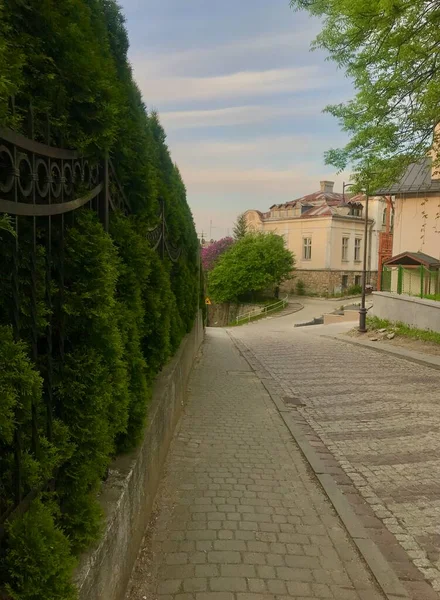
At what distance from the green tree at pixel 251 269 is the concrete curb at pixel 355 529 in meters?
38.5

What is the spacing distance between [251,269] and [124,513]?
139 feet

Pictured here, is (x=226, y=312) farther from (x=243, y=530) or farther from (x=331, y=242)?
(x=243, y=530)

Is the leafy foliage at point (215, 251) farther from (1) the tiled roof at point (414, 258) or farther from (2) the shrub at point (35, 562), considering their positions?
(2) the shrub at point (35, 562)

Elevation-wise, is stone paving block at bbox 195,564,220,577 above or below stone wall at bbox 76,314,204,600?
below

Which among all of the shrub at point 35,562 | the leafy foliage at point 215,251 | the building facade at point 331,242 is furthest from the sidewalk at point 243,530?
the leafy foliage at point 215,251

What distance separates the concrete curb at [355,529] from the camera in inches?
125

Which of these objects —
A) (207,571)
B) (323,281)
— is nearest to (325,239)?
(323,281)

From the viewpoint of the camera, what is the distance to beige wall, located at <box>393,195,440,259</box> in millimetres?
24547

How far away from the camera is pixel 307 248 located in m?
49.5

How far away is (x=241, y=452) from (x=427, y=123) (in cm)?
958

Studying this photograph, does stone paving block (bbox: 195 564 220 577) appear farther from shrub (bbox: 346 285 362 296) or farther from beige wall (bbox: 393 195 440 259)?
shrub (bbox: 346 285 362 296)

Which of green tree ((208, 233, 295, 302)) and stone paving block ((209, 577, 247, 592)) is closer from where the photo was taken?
stone paving block ((209, 577, 247, 592))

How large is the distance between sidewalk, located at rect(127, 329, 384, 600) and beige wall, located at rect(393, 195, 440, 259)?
2126 cm

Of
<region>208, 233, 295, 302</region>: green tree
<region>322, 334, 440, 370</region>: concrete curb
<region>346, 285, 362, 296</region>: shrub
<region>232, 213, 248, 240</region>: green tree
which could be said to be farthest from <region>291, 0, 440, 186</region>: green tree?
<region>232, 213, 248, 240</region>: green tree
